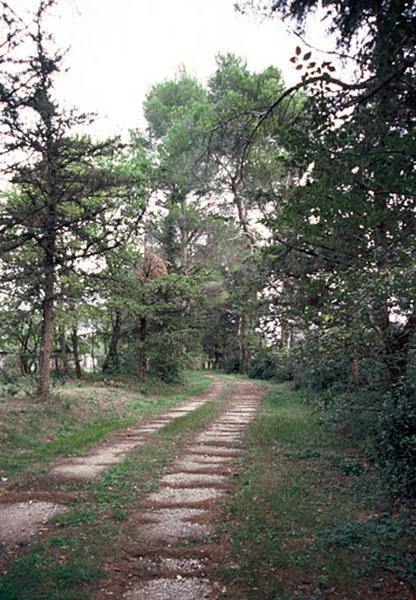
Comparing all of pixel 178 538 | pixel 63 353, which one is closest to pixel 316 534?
pixel 178 538

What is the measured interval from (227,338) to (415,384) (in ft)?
112

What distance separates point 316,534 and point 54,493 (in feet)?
9.91

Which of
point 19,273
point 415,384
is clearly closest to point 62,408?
point 19,273

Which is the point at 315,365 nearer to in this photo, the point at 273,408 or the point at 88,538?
the point at 88,538

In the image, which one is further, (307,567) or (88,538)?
(88,538)

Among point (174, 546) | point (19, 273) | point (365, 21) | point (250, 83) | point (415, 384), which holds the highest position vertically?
point (250, 83)

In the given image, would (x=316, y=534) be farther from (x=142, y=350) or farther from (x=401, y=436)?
(x=142, y=350)

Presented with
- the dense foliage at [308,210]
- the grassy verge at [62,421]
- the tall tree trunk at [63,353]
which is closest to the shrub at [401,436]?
the dense foliage at [308,210]

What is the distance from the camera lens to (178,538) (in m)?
4.12

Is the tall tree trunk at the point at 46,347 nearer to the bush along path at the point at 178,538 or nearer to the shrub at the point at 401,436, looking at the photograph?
the bush along path at the point at 178,538

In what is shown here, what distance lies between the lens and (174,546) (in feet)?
13.0

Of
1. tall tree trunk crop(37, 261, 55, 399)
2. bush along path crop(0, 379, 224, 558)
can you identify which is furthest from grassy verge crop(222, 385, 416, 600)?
tall tree trunk crop(37, 261, 55, 399)

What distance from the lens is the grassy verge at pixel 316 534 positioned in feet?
10.7

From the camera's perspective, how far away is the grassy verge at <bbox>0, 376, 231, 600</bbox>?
323 cm
